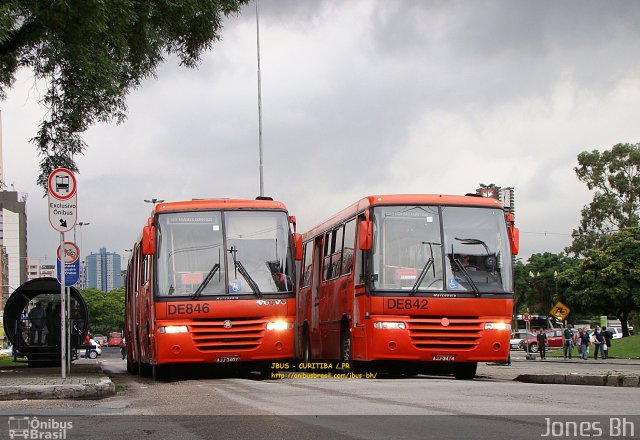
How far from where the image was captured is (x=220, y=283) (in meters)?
19.1

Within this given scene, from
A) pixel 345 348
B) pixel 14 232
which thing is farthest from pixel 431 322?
pixel 14 232

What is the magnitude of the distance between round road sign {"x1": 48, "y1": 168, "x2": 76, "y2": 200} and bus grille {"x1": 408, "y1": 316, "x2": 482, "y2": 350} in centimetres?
641

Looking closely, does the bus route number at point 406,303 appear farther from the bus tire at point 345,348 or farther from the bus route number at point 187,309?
the bus route number at point 187,309

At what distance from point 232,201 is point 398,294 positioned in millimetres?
3608

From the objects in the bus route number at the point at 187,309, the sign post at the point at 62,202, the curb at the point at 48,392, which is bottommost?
the curb at the point at 48,392

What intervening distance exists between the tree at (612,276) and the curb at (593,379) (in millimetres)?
59267

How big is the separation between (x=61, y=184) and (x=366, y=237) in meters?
5.52

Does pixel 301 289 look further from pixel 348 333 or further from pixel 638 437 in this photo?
pixel 638 437

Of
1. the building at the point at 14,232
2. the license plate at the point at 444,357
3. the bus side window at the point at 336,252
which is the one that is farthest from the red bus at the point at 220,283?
the building at the point at 14,232

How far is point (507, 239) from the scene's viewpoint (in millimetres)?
19641

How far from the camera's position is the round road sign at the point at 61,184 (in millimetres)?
16203

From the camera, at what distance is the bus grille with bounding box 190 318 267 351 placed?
18953mm

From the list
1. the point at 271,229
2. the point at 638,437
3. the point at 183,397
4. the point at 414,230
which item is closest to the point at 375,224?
the point at 414,230

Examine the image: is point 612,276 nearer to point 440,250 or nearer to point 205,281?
point 440,250
